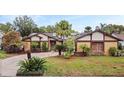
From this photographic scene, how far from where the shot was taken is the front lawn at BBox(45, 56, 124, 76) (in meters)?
5.42

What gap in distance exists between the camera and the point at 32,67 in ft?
17.8

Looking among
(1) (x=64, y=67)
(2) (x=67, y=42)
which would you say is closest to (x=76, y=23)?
(2) (x=67, y=42)

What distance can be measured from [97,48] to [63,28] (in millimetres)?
618

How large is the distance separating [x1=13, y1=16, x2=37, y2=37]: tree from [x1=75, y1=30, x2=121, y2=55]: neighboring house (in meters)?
0.75

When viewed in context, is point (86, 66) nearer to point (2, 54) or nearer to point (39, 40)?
point (39, 40)

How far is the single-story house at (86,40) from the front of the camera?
5.45 metres

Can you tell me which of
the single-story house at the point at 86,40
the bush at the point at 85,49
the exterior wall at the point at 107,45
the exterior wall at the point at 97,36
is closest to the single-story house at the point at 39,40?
the single-story house at the point at 86,40

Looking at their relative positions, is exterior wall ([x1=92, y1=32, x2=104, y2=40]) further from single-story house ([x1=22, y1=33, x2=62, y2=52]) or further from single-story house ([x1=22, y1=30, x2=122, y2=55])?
single-story house ([x1=22, y1=33, x2=62, y2=52])

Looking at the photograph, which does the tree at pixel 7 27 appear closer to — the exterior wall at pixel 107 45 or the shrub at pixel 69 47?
the shrub at pixel 69 47

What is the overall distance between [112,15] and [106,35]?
38 centimetres

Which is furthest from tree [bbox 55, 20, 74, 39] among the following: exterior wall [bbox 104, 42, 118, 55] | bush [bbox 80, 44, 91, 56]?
exterior wall [bbox 104, 42, 118, 55]
